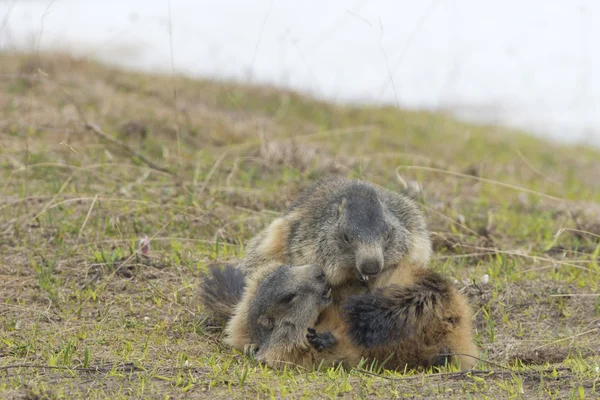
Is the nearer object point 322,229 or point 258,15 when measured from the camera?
point 322,229

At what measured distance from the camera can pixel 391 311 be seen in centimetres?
489

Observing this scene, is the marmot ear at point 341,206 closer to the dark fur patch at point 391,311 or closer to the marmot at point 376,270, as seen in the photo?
the marmot at point 376,270

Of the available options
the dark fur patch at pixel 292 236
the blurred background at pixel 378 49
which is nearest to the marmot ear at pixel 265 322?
the dark fur patch at pixel 292 236

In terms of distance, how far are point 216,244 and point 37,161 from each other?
99.8 inches

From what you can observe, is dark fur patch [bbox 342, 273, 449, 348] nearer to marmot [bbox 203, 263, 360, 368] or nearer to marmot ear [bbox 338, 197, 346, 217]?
marmot [bbox 203, 263, 360, 368]

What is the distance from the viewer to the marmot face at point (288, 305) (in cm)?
505

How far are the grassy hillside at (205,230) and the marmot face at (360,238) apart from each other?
2.37 ft

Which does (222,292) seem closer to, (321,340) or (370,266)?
(321,340)

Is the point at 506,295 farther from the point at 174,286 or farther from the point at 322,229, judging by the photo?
the point at 174,286

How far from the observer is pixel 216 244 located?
686cm

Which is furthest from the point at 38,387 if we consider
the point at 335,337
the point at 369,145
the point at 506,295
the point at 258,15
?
the point at 258,15

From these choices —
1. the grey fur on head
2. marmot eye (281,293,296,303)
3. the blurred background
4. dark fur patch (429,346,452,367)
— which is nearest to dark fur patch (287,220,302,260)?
the grey fur on head

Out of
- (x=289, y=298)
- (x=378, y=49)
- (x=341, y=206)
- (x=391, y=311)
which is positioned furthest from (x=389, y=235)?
(x=378, y=49)

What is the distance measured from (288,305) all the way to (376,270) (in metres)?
0.56
